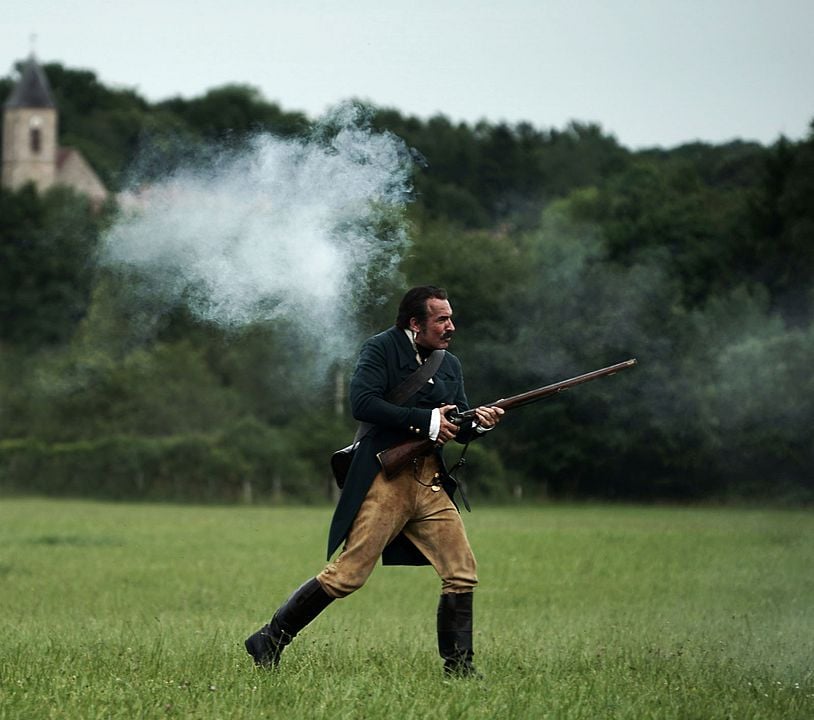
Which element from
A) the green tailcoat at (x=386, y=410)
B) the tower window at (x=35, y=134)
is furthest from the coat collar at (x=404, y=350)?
the tower window at (x=35, y=134)

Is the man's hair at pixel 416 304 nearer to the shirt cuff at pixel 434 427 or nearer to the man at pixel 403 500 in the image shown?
the man at pixel 403 500

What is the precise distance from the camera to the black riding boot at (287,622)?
8.38 m

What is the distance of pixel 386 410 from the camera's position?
27.1ft

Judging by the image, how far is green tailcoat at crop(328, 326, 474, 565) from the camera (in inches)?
326

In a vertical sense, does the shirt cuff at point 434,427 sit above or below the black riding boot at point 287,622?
above

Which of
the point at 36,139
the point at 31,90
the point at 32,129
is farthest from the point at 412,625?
the point at 36,139

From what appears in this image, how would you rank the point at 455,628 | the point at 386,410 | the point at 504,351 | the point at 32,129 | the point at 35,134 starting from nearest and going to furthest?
the point at 386,410, the point at 455,628, the point at 504,351, the point at 32,129, the point at 35,134

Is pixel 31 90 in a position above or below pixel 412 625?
above

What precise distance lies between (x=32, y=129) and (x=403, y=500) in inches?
3688

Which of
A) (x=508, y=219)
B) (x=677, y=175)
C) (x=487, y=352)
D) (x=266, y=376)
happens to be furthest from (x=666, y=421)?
(x=677, y=175)

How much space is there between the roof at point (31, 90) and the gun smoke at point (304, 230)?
8140cm

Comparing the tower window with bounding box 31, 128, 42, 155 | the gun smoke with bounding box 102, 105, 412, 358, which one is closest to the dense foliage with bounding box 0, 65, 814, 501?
the gun smoke with bounding box 102, 105, 412, 358

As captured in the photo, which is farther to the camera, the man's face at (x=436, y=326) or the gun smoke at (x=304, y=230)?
the gun smoke at (x=304, y=230)

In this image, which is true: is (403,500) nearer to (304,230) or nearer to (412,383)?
(412,383)
